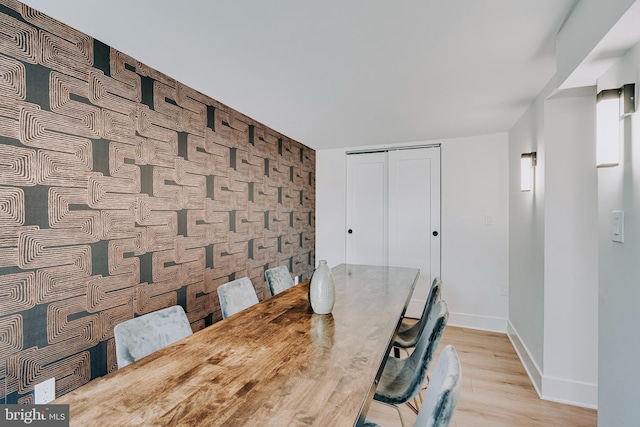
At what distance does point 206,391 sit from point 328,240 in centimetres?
369

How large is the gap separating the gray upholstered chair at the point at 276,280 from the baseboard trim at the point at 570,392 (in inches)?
80.4

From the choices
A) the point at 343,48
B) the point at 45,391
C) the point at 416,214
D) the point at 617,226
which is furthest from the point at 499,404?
the point at 45,391

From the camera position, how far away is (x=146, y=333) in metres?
1.38

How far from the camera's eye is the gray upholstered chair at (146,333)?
1.27m

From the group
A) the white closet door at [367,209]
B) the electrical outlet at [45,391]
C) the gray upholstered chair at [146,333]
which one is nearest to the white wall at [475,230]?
the white closet door at [367,209]

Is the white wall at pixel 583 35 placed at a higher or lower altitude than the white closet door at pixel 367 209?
higher

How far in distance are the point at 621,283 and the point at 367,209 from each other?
310 cm

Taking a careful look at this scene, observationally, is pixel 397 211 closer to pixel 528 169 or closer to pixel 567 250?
pixel 528 169

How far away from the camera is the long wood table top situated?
810 mm

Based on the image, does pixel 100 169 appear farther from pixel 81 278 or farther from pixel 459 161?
pixel 459 161

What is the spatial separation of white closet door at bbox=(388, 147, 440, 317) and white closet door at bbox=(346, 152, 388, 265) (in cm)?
11

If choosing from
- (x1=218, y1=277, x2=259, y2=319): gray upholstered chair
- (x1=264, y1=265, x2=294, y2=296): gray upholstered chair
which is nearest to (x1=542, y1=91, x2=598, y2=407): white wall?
(x1=264, y1=265, x2=294, y2=296): gray upholstered chair

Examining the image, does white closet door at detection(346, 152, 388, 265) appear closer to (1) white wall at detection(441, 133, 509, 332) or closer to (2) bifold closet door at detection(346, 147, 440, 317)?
(2) bifold closet door at detection(346, 147, 440, 317)

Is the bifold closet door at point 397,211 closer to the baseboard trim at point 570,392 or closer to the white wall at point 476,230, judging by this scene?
the white wall at point 476,230
